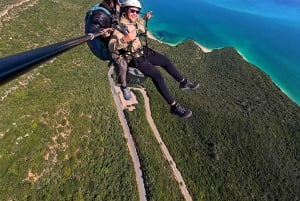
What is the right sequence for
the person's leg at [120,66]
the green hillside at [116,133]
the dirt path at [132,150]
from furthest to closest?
the dirt path at [132,150]
the green hillside at [116,133]
the person's leg at [120,66]

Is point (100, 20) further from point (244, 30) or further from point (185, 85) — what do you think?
point (244, 30)

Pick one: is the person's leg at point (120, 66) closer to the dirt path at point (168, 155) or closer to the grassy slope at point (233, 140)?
the dirt path at point (168, 155)

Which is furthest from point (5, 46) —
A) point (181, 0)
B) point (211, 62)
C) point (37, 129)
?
point (181, 0)

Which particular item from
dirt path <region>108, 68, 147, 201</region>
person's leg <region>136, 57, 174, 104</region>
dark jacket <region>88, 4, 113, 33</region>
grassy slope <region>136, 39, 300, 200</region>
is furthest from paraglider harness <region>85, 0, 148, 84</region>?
grassy slope <region>136, 39, 300, 200</region>

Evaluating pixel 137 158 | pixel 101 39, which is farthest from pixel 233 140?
pixel 101 39

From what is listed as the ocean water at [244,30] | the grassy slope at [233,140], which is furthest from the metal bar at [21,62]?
the ocean water at [244,30]

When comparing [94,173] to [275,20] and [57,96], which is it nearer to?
[57,96]

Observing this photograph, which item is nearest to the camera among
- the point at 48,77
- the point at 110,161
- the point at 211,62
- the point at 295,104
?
the point at 110,161
